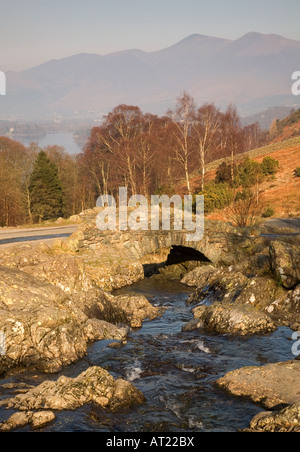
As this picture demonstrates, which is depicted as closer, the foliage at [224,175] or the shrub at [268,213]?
the shrub at [268,213]

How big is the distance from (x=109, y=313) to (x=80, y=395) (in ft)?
20.8

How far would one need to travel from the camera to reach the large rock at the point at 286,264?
52.4ft

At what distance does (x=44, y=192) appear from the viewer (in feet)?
181

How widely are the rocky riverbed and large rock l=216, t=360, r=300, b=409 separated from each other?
0.8 inches

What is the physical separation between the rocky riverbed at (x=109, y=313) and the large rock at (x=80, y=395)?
0.8 inches

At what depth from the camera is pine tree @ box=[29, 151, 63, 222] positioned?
54.2 meters

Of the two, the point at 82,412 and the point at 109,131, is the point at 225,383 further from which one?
the point at 109,131

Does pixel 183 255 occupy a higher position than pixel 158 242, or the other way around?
pixel 158 242

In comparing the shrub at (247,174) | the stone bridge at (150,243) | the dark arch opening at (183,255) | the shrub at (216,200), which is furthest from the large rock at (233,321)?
the shrub at (247,174)

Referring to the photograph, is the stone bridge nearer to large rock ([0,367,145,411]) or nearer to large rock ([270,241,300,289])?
large rock ([270,241,300,289])

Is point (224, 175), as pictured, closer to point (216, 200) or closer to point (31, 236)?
point (216, 200)

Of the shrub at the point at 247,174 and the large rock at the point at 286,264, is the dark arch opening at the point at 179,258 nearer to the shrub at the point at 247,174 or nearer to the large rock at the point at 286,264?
the large rock at the point at 286,264

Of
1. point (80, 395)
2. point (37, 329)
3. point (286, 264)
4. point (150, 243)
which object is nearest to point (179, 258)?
point (150, 243)
